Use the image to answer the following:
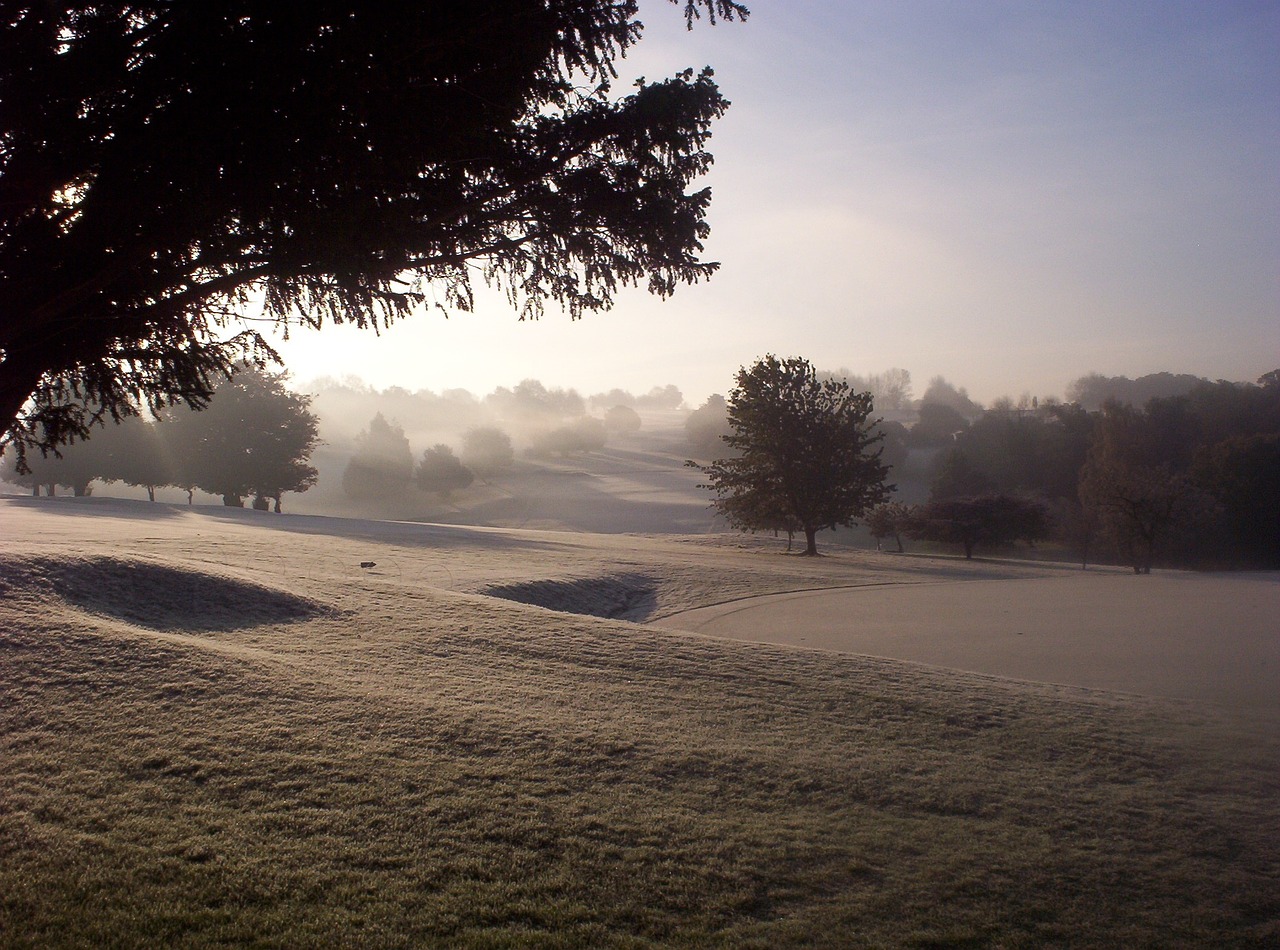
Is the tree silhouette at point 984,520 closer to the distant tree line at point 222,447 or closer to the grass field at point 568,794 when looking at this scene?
the grass field at point 568,794

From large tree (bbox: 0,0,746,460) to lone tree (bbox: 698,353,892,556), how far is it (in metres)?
32.2

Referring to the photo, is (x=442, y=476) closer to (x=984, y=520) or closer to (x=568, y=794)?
(x=984, y=520)

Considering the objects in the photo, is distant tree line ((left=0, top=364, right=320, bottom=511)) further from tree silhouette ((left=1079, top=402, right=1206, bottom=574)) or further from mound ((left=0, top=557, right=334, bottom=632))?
tree silhouette ((left=1079, top=402, right=1206, bottom=574))

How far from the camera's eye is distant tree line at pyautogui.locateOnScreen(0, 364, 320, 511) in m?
50.4

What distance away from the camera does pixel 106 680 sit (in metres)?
6.68

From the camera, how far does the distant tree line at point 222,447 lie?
50.4m

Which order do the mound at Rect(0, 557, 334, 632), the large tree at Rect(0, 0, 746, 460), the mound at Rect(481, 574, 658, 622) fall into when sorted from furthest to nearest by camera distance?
1. the mound at Rect(481, 574, 658, 622)
2. the mound at Rect(0, 557, 334, 632)
3. the large tree at Rect(0, 0, 746, 460)

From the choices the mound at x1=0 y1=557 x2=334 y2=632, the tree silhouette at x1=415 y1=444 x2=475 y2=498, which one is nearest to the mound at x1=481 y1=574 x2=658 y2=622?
the mound at x1=0 y1=557 x2=334 y2=632

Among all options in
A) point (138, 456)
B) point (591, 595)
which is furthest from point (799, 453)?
point (138, 456)

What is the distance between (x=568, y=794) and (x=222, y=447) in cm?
5104

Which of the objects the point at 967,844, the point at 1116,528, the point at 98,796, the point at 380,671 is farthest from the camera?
the point at 1116,528

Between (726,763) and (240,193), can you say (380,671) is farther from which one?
(240,193)

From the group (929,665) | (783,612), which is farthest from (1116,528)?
(929,665)

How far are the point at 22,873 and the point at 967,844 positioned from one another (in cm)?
Result: 514
